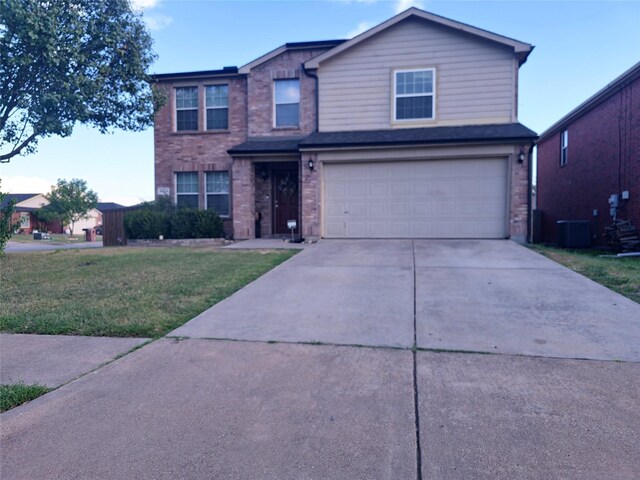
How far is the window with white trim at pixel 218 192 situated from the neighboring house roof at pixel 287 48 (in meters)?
4.00

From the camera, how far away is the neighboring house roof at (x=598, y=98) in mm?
12531

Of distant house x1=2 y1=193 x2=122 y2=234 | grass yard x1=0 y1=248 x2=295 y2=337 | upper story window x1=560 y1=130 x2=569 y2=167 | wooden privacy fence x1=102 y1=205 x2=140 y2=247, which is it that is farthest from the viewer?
distant house x1=2 y1=193 x2=122 y2=234

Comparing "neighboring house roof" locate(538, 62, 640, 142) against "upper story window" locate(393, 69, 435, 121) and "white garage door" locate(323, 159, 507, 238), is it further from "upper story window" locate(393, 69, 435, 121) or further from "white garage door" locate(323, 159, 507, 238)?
"upper story window" locate(393, 69, 435, 121)

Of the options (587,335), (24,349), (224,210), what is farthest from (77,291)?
(224,210)

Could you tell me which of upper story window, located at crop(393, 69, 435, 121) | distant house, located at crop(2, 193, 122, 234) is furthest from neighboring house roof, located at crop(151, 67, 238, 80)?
distant house, located at crop(2, 193, 122, 234)

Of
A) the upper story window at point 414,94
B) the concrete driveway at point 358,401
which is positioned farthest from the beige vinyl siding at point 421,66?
the concrete driveway at point 358,401

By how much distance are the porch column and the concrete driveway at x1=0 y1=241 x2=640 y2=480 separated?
928 centimetres

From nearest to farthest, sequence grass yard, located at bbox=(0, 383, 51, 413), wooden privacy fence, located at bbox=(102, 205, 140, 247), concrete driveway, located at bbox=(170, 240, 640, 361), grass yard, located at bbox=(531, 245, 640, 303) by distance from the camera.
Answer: grass yard, located at bbox=(0, 383, 51, 413), concrete driveway, located at bbox=(170, 240, 640, 361), grass yard, located at bbox=(531, 245, 640, 303), wooden privacy fence, located at bbox=(102, 205, 140, 247)

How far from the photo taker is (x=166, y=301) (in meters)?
6.34

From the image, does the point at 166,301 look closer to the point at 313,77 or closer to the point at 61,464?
the point at 61,464

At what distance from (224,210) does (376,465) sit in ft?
47.4

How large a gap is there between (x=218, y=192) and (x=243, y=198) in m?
→ 1.75

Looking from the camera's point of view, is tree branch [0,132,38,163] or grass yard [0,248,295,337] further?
tree branch [0,132,38,163]

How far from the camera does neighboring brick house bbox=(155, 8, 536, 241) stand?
12.5m
